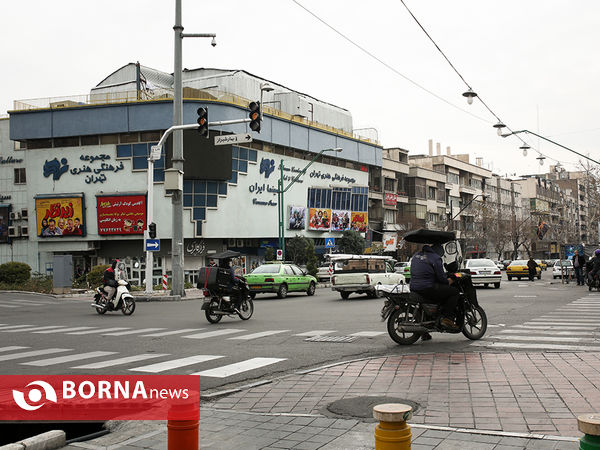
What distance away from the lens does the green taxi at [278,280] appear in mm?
28766

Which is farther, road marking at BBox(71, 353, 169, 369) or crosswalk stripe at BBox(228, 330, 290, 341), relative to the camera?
crosswalk stripe at BBox(228, 330, 290, 341)

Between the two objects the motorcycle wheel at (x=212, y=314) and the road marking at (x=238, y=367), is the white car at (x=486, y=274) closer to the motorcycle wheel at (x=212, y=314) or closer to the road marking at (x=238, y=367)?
the motorcycle wheel at (x=212, y=314)

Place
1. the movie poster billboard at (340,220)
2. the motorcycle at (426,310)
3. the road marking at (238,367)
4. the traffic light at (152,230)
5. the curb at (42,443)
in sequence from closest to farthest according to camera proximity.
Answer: the curb at (42,443)
the road marking at (238,367)
the motorcycle at (426,310)
the traffic light at (152,230)
the movie poster billboard at (340,220)

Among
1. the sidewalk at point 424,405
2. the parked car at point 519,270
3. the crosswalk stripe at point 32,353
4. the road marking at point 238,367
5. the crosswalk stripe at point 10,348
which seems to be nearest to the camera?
the sidewalk at point 424,405

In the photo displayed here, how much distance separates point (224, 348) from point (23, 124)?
149 feet

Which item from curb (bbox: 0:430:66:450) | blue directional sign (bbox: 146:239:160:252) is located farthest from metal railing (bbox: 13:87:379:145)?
curb (bbox: 0:430:66:450)

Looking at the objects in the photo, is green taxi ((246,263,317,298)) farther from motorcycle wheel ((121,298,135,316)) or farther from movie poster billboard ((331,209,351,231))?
movie poster billboard ((331,209,351,231))

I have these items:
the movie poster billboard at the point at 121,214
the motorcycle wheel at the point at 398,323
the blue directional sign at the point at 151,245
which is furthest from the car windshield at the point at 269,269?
the movie poster billboard at the point at 121,214

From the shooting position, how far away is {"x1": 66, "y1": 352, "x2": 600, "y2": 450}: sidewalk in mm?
5043

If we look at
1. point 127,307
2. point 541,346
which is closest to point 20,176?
point 127,307

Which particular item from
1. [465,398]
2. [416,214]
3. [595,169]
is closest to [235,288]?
A: [465,398]

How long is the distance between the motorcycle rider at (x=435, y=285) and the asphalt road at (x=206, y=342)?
1.89ft

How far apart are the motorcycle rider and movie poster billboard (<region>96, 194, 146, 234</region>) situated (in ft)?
128

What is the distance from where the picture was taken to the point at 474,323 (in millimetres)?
11289
